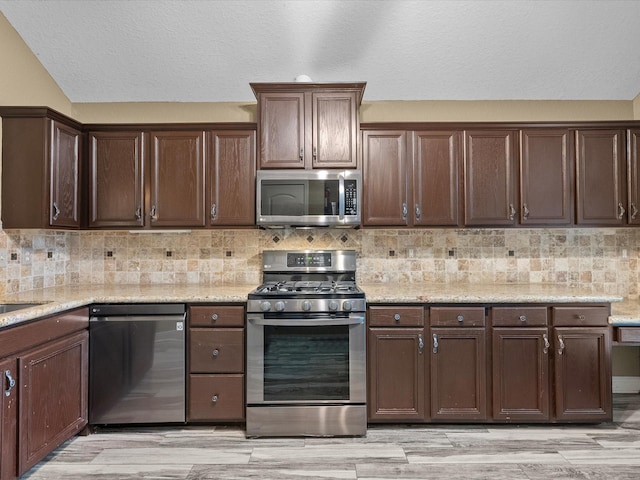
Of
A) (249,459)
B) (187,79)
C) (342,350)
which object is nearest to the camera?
(249,459)

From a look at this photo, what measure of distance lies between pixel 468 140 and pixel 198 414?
2855mm

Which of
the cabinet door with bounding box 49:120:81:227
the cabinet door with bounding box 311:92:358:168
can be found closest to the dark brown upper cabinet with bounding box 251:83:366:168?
the cabinet door with bounding box 311:92:358:168

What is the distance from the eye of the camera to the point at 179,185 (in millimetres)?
3262

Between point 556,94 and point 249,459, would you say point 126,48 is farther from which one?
point 556,94

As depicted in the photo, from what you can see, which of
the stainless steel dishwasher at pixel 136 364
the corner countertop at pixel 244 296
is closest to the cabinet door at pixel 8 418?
the corner countertop at pixel 244 296

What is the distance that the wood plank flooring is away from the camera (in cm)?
235

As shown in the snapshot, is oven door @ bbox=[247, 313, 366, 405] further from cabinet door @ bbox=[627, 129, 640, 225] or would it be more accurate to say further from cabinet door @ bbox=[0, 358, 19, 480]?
cabinet door @ bbox=[627, 129, 640, 225]

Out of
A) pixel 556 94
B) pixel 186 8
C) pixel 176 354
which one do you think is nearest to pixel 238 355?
pixel 176 354

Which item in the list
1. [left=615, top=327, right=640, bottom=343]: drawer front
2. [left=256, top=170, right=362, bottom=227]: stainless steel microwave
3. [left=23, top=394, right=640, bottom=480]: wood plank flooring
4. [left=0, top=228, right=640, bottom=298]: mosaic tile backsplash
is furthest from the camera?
[left=0, top=228, right=640, bottom=298]: mosaic tile backsplash

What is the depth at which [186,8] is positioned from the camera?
287 centimetres

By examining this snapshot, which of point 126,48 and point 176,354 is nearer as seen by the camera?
point 176,354

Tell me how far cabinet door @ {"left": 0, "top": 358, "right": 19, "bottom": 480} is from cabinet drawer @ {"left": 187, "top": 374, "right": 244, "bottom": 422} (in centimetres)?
99

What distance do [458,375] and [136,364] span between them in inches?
86.9

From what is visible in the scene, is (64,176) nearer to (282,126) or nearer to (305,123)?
(282,126)
